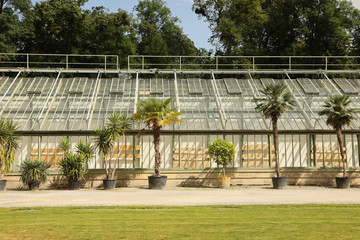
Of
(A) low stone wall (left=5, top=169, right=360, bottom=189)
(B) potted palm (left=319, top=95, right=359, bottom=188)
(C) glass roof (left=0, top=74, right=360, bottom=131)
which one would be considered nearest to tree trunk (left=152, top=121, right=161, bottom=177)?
(A) low stone wall (left=5, top=169, right=360, bottom=189)

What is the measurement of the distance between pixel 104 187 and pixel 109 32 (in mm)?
27441

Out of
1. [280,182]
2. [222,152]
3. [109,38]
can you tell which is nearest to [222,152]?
[222,152]

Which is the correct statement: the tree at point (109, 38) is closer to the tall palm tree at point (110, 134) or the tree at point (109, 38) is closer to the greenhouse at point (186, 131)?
the greenhouse at point (186, 131)

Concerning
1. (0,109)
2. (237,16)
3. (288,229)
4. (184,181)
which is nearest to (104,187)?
(184,181)

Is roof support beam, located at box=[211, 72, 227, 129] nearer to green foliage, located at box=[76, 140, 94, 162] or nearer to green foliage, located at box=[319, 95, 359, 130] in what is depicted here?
green foliage, located at box=[319, 95, 359, 130]

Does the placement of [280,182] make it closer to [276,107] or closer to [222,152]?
[222,152]

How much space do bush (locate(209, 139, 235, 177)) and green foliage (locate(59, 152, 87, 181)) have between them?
7.01m

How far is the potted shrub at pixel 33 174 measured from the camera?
21875mm

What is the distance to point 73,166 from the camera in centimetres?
2228

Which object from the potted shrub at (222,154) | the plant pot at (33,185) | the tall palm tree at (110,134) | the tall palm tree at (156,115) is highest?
the tall palm tree at (156,115)

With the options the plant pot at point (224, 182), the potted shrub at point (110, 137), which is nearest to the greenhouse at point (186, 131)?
the potted shrub at point (110, 137)

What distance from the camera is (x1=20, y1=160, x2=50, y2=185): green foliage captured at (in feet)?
71.8

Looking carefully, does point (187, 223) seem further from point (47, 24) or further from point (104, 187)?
point (47, 24)

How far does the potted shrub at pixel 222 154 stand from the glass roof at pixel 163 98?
229cm
